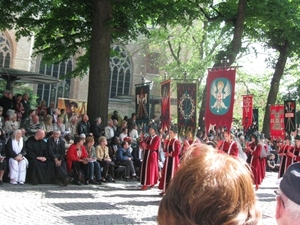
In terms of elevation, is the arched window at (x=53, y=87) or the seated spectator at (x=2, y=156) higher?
the arched window at (x=53, y=87)

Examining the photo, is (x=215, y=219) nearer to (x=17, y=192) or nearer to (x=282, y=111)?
(x=17, y=192)

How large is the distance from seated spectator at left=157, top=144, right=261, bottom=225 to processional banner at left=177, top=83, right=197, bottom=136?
1217 centimetres

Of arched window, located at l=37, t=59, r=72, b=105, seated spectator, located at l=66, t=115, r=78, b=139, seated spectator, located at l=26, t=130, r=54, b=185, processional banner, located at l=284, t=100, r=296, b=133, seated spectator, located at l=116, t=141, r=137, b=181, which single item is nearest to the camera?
seated spectator, located at l=26, t=130, r=54, b=185

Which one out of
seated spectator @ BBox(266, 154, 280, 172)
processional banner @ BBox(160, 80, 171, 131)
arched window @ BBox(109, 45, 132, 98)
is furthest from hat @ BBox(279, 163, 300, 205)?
arched window @ BBox(109, 45, 132, 98)

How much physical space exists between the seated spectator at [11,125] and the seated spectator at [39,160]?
3.11ft

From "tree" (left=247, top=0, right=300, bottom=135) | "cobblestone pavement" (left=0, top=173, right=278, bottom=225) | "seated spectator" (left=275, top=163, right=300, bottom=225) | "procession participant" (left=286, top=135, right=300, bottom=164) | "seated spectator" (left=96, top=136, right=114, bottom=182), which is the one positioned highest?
"tree" (left=247, top=0, right=300, bottom=135)

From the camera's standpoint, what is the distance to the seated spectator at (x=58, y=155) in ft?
45.3

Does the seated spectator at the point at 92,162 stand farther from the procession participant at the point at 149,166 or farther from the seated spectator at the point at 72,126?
the seated spectator at the point at 72,126

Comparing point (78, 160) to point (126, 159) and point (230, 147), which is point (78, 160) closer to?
point (126, 159)

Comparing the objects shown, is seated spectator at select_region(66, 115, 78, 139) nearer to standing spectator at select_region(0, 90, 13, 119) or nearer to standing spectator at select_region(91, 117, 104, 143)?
standing spectator at select_region(91, 117, 104, 143)

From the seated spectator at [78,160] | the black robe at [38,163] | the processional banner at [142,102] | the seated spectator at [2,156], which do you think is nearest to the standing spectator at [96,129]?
the seated spectator at [78,160]

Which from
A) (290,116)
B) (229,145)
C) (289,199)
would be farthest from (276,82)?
(289,199)

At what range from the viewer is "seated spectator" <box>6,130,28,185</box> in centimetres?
1304

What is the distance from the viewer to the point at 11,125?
1444 centimetres
